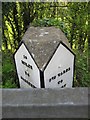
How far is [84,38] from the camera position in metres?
2.09

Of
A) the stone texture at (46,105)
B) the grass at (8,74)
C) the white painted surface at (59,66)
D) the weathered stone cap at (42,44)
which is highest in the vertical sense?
the weathered stone cap at (42,44)

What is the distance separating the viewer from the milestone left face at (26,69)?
1.31m

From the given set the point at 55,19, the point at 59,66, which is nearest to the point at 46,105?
A: the point at 59,66

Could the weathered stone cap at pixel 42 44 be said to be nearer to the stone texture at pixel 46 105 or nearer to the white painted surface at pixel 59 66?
the white painted surface at pixel 59 66

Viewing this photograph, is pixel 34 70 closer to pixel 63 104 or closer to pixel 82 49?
pixel 63 104

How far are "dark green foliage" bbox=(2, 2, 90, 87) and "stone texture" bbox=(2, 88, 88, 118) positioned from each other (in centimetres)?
53

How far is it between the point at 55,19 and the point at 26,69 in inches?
20.2

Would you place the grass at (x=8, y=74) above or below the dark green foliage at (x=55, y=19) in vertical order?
below

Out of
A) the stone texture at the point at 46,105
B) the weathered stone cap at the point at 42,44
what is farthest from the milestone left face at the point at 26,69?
the stone texture at the point at 46,105

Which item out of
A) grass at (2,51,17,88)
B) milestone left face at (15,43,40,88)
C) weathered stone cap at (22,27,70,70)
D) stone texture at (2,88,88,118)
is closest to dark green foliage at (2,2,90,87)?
grass at (2,51,17,88)

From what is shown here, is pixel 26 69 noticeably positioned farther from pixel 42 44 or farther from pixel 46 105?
pixel 46 105

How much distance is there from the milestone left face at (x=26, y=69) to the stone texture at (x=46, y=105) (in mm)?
144

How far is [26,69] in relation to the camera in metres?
1.40

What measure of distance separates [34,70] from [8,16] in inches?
31.2
